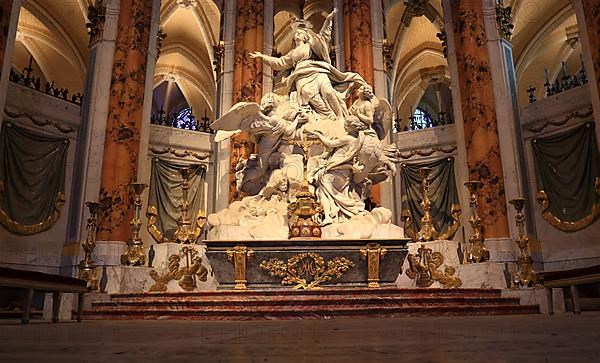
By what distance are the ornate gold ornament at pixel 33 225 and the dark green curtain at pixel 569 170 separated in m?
9.24

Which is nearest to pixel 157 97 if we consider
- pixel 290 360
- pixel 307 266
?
pixel 307 266

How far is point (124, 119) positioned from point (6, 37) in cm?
205

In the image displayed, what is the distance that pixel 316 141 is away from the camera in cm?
722

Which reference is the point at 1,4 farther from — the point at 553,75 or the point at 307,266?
the point at 553,75

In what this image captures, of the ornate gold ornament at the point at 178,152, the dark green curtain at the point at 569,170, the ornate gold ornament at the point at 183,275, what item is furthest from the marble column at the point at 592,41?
the ornate gold ornament at the point at 178,152

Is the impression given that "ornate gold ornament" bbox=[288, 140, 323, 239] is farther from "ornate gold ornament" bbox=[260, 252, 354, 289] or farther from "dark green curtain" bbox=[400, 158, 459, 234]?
"dark green curtain" bbox=[400, 158, 459, 234]

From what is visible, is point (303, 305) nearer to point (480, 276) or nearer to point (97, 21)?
point (480, 276)

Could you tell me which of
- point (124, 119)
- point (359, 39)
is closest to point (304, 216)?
point (124, 119)

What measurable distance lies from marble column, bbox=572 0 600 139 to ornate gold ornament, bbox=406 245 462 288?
3.30 metres

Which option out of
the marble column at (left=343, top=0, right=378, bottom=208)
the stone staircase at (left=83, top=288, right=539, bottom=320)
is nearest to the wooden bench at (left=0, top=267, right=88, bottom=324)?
the stone staircase at (left=83, top=288, right=539, bottom=320)

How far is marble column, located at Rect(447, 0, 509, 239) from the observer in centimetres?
824

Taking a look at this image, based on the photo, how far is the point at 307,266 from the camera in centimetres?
614

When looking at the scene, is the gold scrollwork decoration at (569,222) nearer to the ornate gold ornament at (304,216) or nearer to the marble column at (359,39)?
the marble column at (359,39)

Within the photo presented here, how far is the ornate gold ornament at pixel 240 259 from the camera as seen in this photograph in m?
6.01
